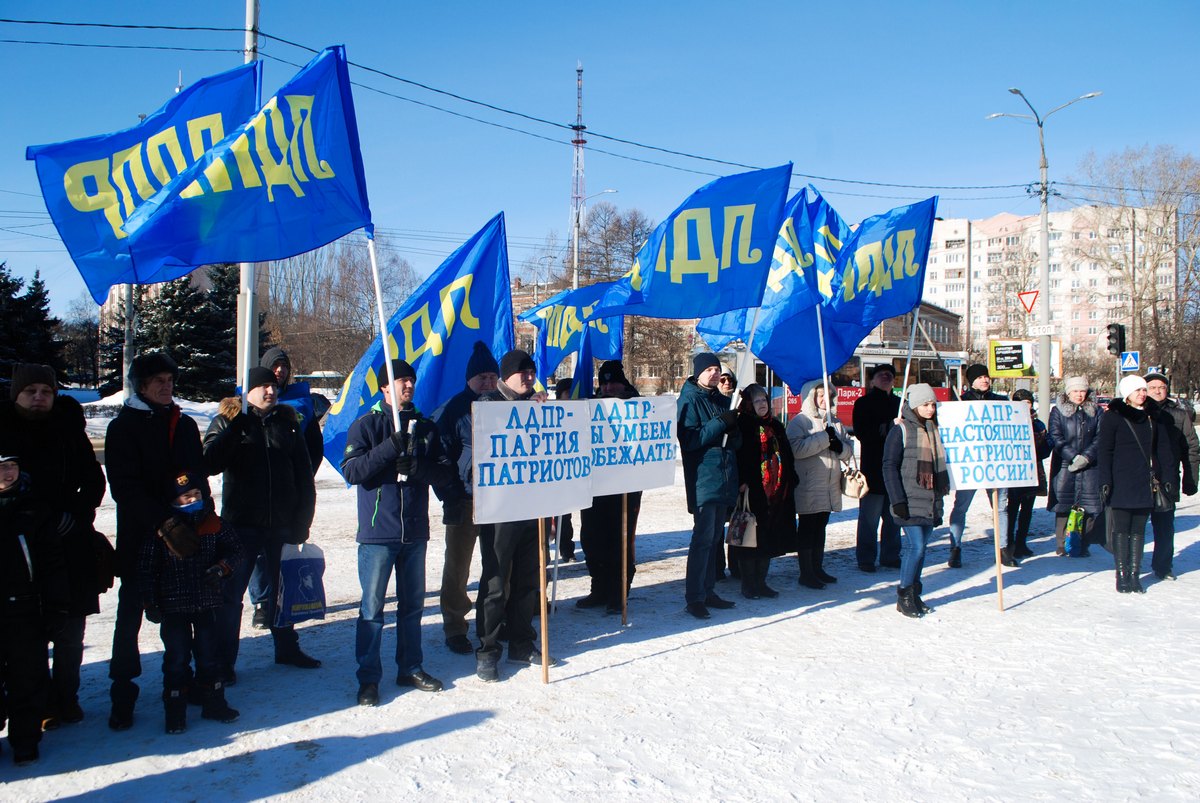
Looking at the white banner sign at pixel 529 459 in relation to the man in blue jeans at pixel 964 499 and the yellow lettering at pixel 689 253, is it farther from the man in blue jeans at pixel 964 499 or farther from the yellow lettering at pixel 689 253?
the man in blue jeans at pixel 964 499

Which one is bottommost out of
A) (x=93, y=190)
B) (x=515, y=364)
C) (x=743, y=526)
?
(x=743, y=526)

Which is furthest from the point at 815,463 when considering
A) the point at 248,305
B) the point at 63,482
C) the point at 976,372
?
the point at 63,482

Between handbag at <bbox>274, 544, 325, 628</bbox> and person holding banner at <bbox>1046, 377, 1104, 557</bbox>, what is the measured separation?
744 cm

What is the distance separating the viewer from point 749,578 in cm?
734

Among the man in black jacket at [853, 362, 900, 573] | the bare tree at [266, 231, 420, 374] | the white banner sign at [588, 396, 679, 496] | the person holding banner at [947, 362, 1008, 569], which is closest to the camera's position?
the white banner sign at [588, 396, 679, 496]

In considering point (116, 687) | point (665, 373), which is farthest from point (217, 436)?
point (665, 373)

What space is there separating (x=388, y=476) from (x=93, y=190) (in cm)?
331

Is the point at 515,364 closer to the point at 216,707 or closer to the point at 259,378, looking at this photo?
the point at 259,378

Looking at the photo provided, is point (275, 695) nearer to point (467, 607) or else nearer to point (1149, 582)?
point (467, 607)

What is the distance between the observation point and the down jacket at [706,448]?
6562 mm

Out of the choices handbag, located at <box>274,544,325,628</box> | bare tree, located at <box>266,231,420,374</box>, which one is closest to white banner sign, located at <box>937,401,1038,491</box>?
handbag, located at <box>274,544,325,628</box>

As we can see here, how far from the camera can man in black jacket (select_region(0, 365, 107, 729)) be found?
4.28 metres

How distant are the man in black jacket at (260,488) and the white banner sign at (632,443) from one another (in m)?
2.05

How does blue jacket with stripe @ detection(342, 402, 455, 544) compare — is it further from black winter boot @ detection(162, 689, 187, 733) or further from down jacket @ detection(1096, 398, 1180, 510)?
down jacket @ detection(1096, 398, 1180, 510)
